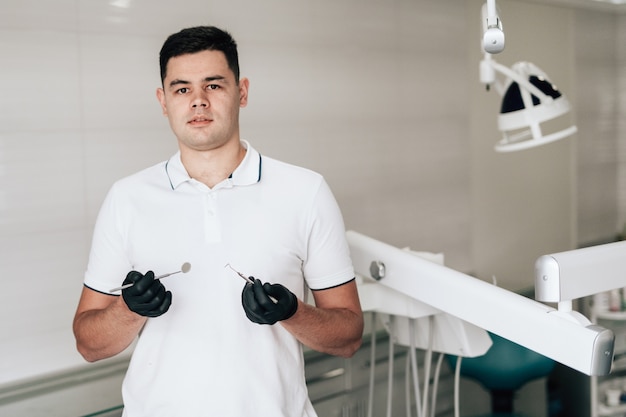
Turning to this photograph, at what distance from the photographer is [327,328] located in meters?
1.55

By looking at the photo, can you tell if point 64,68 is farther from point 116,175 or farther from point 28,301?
point 28,301

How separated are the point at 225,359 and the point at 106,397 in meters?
0.87

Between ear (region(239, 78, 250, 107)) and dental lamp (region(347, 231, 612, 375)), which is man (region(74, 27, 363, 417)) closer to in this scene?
ear (region(239, 78, 250, 107))

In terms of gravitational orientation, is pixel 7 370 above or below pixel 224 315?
below

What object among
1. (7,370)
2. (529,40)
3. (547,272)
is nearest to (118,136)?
(7,370)

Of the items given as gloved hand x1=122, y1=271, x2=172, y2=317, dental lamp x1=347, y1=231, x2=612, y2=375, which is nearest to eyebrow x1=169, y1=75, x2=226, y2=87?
gloved hand x1=122, y1=271, x2=172, y2=317

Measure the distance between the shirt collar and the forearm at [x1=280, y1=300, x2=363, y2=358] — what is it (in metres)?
0.28

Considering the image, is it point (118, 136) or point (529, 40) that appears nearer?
point (118, 136)

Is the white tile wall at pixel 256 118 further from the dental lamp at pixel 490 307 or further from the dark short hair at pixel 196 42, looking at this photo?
the dental lamp at pixel 490 307

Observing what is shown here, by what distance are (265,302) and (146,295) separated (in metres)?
0.21

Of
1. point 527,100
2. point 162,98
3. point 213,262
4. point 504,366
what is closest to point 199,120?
point 162,98

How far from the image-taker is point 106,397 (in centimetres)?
222

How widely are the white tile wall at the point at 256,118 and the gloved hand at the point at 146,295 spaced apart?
0.85m

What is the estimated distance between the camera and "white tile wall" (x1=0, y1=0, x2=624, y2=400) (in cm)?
207
